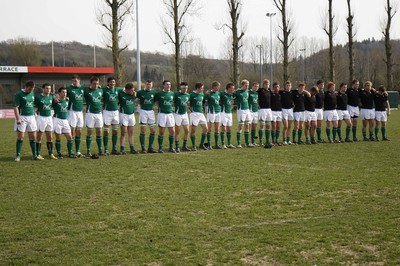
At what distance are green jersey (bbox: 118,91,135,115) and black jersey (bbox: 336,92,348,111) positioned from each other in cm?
763

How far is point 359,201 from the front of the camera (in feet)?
23.4

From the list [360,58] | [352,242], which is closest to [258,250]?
[352,242]

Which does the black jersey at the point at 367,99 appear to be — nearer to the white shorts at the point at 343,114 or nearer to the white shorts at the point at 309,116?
the white shorts at the point at 343,114

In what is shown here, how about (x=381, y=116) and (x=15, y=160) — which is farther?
(x=381, y=116)

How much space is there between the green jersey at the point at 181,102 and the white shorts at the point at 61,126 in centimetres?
329

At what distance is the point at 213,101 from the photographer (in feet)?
47.8

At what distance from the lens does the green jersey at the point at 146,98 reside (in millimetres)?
13562

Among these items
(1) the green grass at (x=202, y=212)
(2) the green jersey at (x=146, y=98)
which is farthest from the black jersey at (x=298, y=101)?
(2) the green jersey at (x=146, y=98)

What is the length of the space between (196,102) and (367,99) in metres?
6.67

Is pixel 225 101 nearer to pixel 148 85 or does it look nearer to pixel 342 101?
pixel 148 85

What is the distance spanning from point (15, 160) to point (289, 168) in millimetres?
7170

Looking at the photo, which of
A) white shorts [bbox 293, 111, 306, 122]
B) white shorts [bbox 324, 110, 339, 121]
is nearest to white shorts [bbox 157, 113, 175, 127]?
white shorts [bbox 293, 111, 306, 122]

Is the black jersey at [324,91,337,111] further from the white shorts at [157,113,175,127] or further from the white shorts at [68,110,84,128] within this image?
the white shorts at [68,110,84,128]

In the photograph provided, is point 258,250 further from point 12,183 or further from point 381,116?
point 381,116
